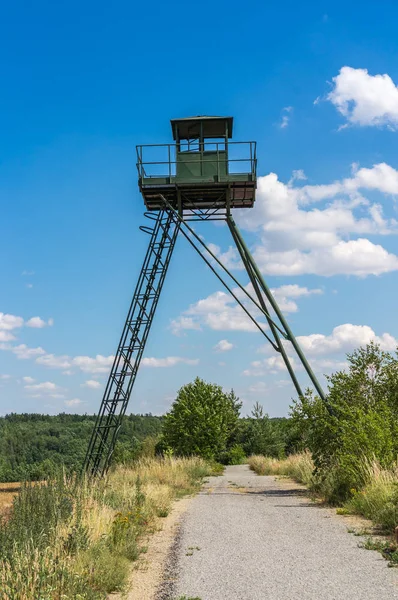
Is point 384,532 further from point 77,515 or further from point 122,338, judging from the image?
point 122,338

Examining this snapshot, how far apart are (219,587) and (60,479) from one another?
4.94 meters

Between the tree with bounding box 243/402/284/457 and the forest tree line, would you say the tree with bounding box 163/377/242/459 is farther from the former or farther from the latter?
the tree with bounding box 243/402/284/457

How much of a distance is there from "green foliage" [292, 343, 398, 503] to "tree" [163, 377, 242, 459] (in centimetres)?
1628

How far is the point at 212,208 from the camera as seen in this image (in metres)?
22.2

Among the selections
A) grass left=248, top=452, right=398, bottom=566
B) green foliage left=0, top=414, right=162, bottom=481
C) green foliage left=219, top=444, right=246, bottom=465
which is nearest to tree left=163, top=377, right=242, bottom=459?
green foliage left=219, top=444, right=246, bottom=465

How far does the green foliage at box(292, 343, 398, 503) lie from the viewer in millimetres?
16812

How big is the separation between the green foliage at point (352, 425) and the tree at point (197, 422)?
16.3 meters

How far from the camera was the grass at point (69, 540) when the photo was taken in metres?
7.14

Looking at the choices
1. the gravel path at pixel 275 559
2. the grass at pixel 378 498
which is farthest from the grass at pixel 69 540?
the grass at pixel 378 498

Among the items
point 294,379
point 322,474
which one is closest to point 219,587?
point 322,474

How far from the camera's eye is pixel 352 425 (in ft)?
57.7

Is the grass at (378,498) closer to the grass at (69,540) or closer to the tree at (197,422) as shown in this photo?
the grass at (69,540)

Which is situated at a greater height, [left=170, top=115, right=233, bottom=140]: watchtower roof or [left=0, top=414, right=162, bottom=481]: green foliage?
[left=170, top=115, right=233, bottom=140]: watchtower roof

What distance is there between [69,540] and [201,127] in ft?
51.1
